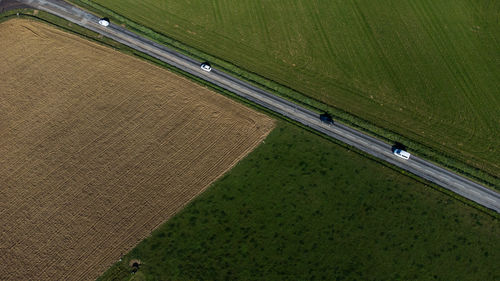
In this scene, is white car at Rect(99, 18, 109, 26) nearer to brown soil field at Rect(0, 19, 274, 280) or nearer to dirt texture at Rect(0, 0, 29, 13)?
brown soil field at Rect(0, 19, 274, 280)

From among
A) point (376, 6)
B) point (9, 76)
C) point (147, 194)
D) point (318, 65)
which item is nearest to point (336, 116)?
point (318, 65)

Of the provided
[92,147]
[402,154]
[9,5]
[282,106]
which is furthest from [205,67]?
[9,5]

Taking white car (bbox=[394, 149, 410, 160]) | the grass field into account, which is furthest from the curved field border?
white car (bbox=[394, 149, 410, 160])

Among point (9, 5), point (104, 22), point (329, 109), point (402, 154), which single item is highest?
point (329, 109)

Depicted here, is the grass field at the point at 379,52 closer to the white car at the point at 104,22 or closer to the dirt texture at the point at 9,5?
the white car at the point at 104,22

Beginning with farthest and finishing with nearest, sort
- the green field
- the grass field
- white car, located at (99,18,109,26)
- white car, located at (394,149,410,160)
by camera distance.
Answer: white car, located at (99,18,109,26) → the grass field → white car, located at (394,149,410,160) → the green field

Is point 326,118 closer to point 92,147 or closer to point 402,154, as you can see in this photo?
point 402,154

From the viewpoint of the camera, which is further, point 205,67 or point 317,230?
point 205,67

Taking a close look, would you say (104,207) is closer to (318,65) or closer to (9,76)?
(9,76)
